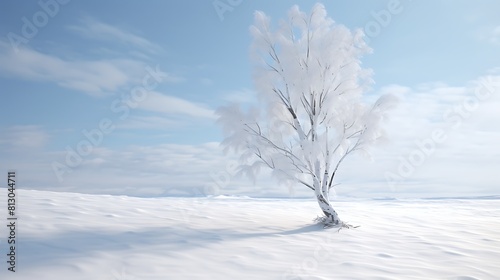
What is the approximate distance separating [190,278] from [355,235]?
19.2 feet

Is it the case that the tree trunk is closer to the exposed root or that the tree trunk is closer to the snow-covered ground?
the exposed root

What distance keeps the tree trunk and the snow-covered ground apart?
597mm

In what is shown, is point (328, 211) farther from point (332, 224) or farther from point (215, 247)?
point (215, 247)

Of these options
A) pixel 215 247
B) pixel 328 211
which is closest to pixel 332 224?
pixel 328 211

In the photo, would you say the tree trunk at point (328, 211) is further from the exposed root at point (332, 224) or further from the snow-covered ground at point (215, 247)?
the snow-covered ground at point (215, 247)

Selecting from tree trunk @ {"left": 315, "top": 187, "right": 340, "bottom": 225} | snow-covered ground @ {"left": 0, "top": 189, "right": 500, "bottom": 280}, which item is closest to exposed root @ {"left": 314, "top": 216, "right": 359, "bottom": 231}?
tree trunk @ {"left": 315, "top": 187, "right": 340, "bottom": 225}

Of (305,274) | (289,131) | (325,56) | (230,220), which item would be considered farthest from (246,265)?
(325,56)

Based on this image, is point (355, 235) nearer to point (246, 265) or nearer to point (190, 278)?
point (246, 265)

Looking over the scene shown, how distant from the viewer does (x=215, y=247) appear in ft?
22.4

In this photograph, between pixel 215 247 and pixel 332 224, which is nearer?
pixel 215 247

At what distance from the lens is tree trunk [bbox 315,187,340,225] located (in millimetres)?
10391

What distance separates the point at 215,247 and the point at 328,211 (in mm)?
5096

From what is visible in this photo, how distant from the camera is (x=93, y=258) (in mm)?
5504

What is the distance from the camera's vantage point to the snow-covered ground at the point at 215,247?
210 inches
